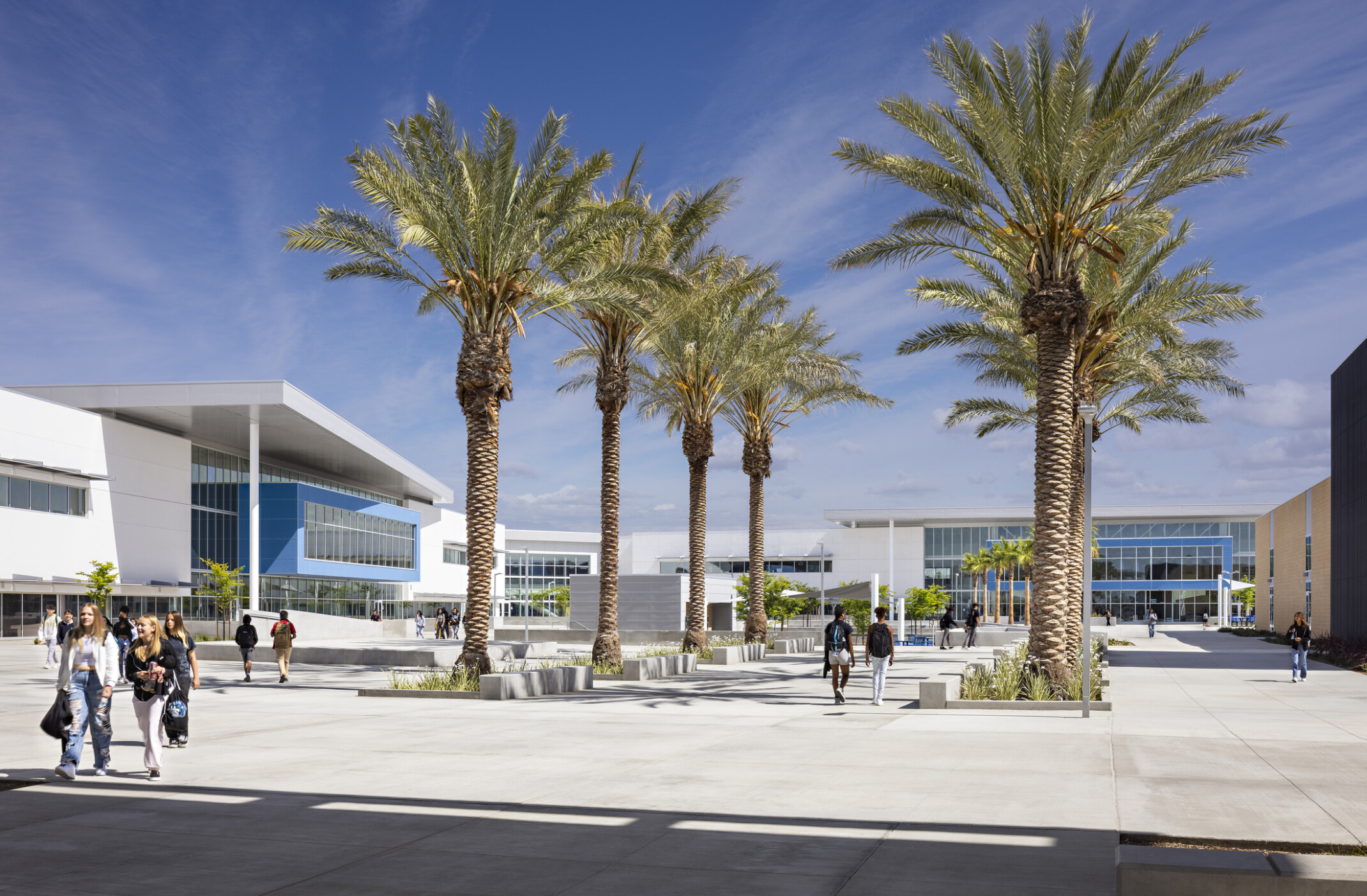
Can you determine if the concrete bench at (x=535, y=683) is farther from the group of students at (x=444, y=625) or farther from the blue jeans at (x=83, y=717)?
the group of students at (x=444, y=625)

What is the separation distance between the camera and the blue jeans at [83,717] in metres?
10.2

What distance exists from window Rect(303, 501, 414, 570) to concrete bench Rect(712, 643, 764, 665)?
33.2 meters

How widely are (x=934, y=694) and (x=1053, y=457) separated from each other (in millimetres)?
4461

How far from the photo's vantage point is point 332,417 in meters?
54.0

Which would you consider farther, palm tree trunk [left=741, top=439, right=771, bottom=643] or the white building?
the white building

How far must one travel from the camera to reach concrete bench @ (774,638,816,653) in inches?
1506

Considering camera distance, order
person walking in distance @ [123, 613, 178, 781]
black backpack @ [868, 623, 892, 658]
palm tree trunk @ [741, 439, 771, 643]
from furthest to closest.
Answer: palm tree trunk @ [741, 439, 771, 643] → black backpack @ [868, 623, 892, 658] → person walking in distance @ [123, 613, 178, 781]

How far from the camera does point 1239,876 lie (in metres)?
5.43

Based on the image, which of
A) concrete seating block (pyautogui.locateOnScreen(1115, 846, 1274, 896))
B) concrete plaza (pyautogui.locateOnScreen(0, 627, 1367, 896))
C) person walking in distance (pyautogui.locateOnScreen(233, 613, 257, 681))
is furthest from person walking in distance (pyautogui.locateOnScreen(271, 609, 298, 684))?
concrete seating block (pyautogui.locateOnScreen(1115, 846, 1274, 896))

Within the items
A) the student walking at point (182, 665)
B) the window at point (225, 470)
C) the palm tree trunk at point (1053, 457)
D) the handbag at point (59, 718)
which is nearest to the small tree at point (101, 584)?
the window at point (225, 470)

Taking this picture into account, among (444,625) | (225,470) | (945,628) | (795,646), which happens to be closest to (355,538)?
(225,470)

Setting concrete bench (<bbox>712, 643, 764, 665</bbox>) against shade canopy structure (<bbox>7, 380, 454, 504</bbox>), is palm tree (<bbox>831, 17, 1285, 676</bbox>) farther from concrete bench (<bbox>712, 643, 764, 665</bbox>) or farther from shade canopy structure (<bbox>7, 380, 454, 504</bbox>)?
shade canopy structure (<bbox>7, 380, 454, 504</bbox>)

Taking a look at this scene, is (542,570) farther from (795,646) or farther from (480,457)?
(480,457)

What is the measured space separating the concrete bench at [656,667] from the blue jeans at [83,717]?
14674 millimetres
